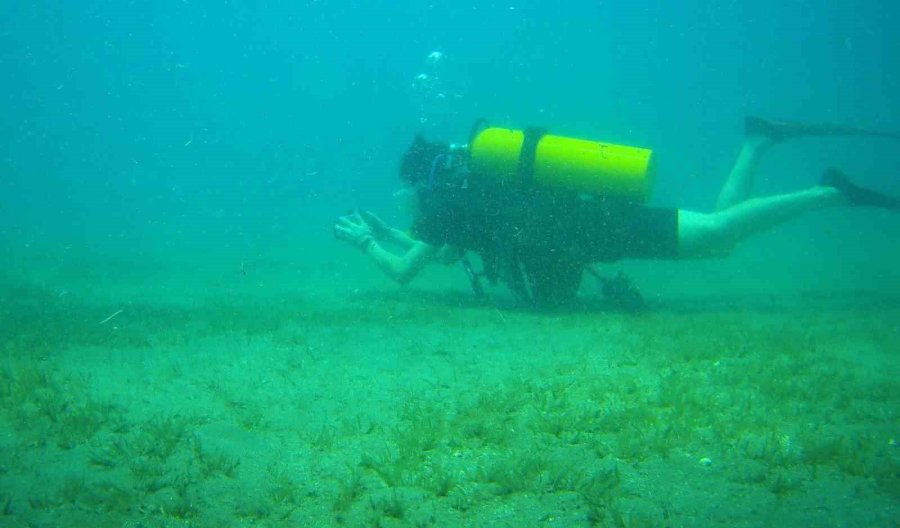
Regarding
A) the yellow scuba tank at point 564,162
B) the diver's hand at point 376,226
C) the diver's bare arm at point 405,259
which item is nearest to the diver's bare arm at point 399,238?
the diver's hand at point 376,226

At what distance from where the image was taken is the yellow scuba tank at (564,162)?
7273mm

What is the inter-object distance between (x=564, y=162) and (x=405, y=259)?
125 inches

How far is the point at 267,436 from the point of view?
387 cm

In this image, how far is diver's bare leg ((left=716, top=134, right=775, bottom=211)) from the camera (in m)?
8.27

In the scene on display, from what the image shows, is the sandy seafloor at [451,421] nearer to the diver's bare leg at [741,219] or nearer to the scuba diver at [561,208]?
the scuba diver at [561,208]

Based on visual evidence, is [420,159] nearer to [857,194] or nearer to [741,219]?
[741,219]

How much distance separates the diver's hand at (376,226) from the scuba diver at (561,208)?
1.59 metres

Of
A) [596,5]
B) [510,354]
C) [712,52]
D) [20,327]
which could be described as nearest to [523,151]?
[510,354]

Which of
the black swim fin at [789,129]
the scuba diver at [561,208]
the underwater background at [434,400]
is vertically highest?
the black swim fin at [789,129]

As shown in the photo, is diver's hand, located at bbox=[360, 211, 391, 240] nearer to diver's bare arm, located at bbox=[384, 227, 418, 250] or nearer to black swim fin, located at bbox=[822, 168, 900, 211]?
diver's bare arm, located at bbox=[384, 227, 418, 250]

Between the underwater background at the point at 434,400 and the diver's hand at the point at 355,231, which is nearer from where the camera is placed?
the underwater background at the point at 434,400

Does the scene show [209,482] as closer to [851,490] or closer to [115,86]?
[851,490]

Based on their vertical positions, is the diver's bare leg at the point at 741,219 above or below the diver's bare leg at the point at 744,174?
below

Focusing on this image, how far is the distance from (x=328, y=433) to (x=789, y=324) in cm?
639
